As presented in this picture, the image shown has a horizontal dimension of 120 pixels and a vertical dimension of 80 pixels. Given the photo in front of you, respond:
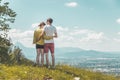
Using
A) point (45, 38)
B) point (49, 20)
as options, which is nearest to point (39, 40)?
point (45, 38)

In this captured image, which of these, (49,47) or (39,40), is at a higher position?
Result: (39,40)

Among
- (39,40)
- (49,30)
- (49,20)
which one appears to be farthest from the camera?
(39,40)

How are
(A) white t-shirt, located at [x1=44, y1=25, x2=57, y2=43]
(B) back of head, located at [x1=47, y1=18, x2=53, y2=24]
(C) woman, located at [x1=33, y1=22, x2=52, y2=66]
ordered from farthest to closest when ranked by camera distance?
(C) woman, located at [x1=33, y1=22, x2=52, y2=66], (A) white t-shirt, located at [x1=44, y1=25, x2=57, y2=43], (B) back of head, located at [x1=47, y1=18, x2=53, y2=24]

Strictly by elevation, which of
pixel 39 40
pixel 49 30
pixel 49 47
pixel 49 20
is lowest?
pixel 49 47

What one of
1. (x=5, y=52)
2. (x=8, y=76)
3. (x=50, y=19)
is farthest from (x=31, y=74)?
(x=5, y=52)

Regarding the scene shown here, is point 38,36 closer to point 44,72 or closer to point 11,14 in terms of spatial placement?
point 44,72

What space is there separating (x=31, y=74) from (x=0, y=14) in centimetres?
1933

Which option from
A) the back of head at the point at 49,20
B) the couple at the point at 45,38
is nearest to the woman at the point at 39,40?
the couple at the point at 45,38

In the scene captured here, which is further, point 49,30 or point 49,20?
point 49,30

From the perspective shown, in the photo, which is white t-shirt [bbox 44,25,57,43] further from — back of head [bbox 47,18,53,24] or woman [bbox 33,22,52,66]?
woman [bbox 33,22,52,66]

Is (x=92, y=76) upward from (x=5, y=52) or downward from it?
downward

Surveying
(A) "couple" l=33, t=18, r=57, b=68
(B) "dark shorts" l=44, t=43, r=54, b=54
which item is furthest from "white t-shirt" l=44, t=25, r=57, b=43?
(B) "dark shorts" l=44, t=43, r=54, b=54

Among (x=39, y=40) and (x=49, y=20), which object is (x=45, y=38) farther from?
(x=49, y=20)

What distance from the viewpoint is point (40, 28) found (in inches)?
843
